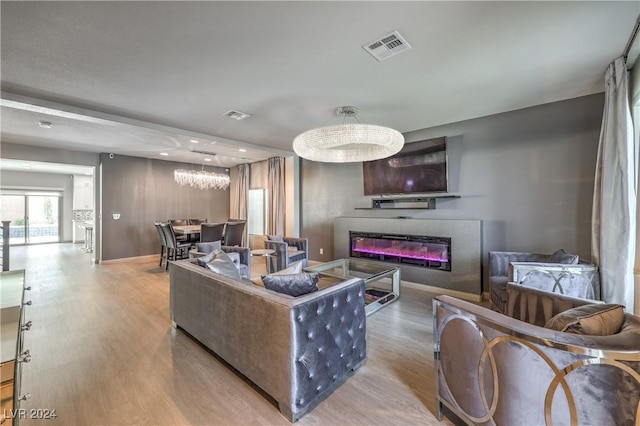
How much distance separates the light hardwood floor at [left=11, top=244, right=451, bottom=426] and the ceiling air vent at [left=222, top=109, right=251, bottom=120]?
2.84 m

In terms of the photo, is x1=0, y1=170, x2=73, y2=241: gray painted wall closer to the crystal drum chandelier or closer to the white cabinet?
the white cabinet

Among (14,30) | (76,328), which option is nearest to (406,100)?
(14,30)

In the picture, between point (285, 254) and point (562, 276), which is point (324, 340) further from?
point (285, 254)

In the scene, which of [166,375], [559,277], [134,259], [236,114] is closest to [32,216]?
[134,259]

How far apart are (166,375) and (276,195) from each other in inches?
206

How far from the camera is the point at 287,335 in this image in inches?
63.9

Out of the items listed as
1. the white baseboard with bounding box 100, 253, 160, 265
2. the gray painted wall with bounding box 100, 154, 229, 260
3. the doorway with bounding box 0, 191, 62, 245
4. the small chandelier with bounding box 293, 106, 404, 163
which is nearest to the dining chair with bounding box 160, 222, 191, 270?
the white baseboard with bounding box 100, 253, 160, 265

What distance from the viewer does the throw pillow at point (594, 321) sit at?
4.08ft

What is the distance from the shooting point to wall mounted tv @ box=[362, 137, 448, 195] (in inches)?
164

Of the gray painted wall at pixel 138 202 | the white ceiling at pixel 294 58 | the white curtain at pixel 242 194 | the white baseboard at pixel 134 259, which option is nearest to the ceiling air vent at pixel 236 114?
the white ceiling at pixel 294 58

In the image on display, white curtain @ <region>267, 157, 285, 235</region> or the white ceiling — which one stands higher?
the white ceiling

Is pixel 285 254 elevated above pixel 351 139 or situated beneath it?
situated beneath

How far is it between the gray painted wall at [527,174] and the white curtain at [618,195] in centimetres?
70

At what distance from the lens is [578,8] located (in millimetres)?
1853
